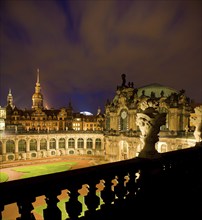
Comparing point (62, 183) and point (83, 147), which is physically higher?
point (62, 183)

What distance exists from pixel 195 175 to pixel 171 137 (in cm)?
2861

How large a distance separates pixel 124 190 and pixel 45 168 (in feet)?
125

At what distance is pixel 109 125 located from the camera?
49.5m

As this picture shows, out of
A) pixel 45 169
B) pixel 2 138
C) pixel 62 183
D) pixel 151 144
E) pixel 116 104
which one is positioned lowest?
pixel 45 169

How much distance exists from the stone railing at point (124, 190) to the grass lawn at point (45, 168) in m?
32.0

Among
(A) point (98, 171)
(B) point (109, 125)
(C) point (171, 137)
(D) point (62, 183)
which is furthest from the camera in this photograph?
(B) point (109, 125)

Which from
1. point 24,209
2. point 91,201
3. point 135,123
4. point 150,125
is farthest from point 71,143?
point 24,209

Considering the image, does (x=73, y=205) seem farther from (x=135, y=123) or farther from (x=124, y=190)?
(x=135, y=123)

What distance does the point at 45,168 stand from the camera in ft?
132

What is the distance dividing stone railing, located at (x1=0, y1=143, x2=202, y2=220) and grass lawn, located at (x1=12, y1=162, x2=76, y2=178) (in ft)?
105

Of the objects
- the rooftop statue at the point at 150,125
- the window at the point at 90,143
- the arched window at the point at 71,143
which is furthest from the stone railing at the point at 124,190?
the arched window at the point at 71,143

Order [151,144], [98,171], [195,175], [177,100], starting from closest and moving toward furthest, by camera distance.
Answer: [98,171] < [151,144] < [195,175] < [177,100]

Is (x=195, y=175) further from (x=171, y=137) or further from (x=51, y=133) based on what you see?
(x=51, y=133)

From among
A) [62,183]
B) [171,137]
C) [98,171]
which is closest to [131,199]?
[98,171]
